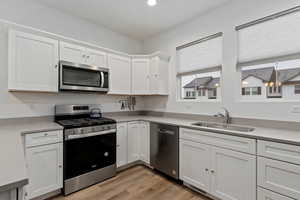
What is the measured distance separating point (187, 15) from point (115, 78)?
173 centimetres

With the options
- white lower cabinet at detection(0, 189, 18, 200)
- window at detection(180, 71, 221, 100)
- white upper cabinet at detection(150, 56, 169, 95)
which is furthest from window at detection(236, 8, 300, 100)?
white lower cabinet at detection(0, 189, 18, 200)

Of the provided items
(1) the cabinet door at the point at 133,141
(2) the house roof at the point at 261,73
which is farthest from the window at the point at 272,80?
(1) the cabinet door at the point at 133,141

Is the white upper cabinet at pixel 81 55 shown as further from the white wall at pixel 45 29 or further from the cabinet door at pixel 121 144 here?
the cabinet door at pixel 121 144

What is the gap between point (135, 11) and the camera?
2.69 metres

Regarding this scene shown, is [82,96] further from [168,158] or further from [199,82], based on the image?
[199,82]

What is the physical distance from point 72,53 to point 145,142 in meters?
1.95

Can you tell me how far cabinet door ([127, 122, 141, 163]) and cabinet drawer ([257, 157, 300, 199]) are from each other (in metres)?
1.94

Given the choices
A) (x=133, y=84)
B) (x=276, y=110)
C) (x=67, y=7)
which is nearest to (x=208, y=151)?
(x=276, y=110)

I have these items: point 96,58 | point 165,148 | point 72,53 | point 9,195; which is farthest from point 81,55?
point 9,195

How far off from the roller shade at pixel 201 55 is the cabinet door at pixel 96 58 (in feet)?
4.81

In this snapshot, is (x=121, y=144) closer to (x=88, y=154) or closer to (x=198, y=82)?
(x=88, y=154)

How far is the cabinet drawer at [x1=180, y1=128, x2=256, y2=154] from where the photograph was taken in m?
1.65

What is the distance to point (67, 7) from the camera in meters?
2.57

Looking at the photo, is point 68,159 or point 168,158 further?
point 168,158
